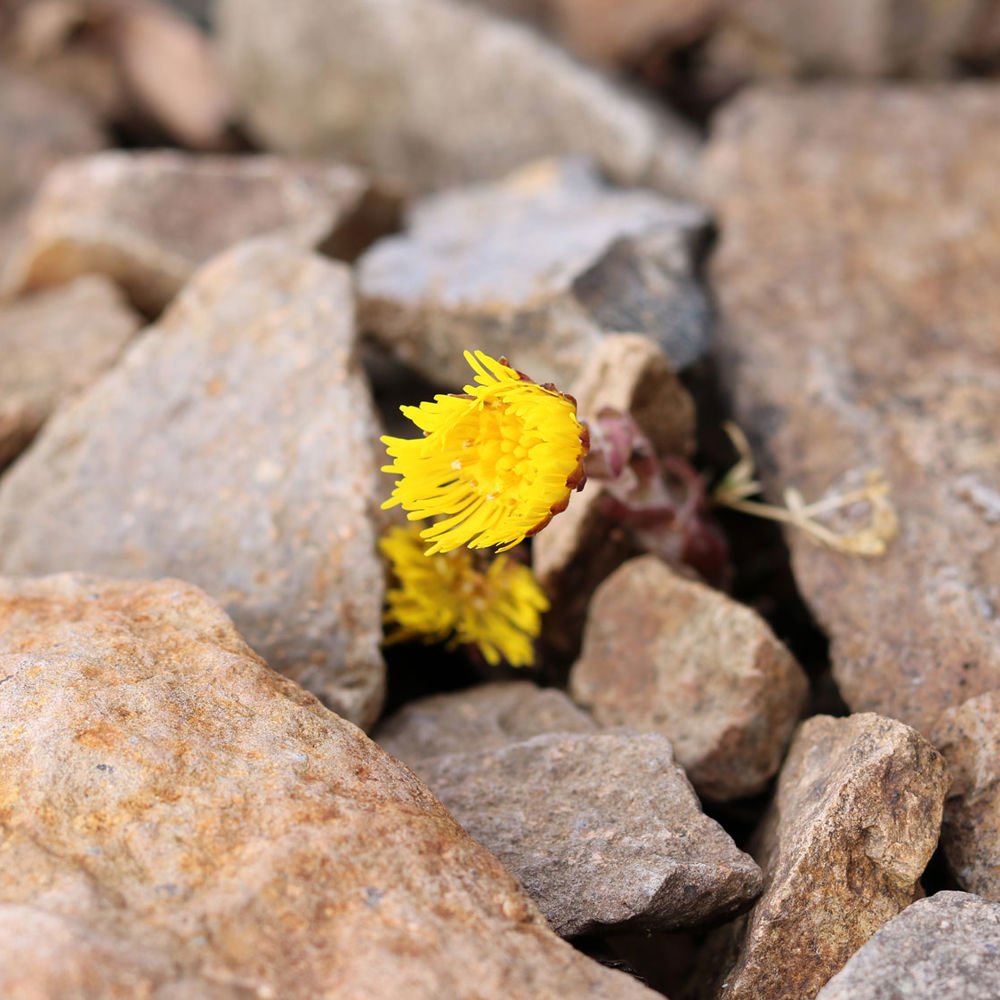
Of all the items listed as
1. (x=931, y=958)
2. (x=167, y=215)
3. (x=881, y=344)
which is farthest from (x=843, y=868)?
(x=167, y=215)

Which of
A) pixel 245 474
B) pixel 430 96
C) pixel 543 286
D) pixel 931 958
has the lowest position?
pixel 931 958

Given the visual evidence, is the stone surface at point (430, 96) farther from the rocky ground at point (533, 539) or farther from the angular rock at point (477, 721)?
the angular rock at point (477, 721)

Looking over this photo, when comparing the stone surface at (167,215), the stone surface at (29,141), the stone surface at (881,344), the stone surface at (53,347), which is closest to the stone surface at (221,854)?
the stone surface at (881,344)

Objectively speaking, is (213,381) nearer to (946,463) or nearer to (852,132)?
(946,463)

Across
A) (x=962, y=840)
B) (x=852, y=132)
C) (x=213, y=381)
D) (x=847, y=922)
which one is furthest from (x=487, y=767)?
(x=852, y=132)

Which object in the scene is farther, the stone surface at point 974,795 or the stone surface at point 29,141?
the stone surface at point 29,141

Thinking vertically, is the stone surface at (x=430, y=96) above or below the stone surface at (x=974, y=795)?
above

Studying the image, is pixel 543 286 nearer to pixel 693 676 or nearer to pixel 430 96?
pixel 693 676
